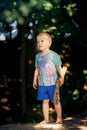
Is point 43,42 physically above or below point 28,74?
above

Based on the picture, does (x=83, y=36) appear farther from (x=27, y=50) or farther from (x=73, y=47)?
(x=27, y=50)

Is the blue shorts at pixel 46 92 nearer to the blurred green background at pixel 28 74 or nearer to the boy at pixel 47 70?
the boy at pixel 47 70

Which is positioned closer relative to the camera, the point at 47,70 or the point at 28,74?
the point at 47,70

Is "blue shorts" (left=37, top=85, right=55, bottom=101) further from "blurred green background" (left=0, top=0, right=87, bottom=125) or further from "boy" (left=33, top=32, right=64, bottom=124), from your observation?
"blurred green background" (left=0, top=0, right=87, bottom=125)

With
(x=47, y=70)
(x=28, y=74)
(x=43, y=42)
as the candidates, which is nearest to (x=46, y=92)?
(x=47, y=70)

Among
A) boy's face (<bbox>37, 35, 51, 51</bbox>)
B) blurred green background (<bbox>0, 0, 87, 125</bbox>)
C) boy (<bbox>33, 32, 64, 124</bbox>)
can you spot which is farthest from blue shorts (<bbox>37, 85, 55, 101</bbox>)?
blurred green background (<bbox>0, 0, 87, 125</bbox>)

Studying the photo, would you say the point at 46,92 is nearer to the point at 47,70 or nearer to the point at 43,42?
the point at 47,70


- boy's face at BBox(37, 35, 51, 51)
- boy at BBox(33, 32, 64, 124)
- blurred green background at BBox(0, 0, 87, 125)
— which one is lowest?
blurred green background at BBox(0, 0, 87, 125)

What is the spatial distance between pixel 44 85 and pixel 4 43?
4033 mm

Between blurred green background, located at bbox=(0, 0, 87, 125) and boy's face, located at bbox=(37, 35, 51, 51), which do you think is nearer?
boy's face, located at bbox=(37, 35, 51, 51)

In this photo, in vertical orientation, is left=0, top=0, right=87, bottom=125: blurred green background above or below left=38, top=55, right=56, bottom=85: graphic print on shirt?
below

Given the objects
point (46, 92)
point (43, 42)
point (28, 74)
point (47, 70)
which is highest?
point (43, 42)

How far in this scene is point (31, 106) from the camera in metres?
10.1

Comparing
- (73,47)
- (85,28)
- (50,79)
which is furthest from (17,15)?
(73,47)
